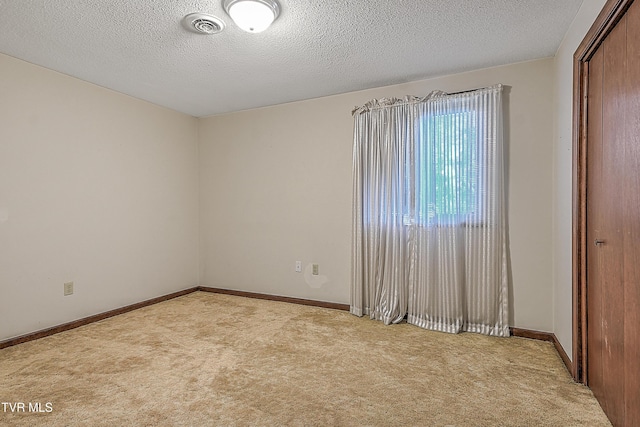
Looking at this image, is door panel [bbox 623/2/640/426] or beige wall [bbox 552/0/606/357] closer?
door panel [bbox 623/2/640/426]

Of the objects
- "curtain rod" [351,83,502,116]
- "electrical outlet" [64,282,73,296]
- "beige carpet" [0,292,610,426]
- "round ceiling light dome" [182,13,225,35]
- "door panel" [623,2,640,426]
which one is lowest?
"beige carpet" [0,292,610,426]

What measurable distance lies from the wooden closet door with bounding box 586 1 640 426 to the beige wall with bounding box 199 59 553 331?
900 mm

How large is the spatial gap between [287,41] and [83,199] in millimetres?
2432

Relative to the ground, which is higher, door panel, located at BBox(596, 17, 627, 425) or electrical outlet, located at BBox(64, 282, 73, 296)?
door panel, located at BBox(596, 17, 627, 425)

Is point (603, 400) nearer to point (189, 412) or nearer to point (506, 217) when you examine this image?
point (506, 217)

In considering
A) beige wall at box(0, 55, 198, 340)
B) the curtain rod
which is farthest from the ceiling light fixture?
beige wall at box(0, 55, 198, 340)

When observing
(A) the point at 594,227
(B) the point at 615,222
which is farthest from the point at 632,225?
(A) the point at 594,227

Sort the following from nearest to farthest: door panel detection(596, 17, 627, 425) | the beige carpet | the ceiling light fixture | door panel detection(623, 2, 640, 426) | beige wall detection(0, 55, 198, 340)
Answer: door panel detection(623, 2, 640, 426), door panel detection(596, 17, 627, 425), the beige carpet, the ceiling light fixture, beige wall detection(0, 55, 198, 340)

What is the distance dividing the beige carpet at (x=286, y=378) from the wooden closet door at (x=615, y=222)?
269 millimetres

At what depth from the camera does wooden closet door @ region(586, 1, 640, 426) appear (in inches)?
60.2

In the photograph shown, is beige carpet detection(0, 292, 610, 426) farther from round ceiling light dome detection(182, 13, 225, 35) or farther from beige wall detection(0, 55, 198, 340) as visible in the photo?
round ceiling light dome detection(182, 13, 225, 35)

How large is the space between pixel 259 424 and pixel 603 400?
→ 1.80 m

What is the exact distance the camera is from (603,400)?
74.4 inches

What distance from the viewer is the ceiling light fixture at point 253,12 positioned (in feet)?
6.92
